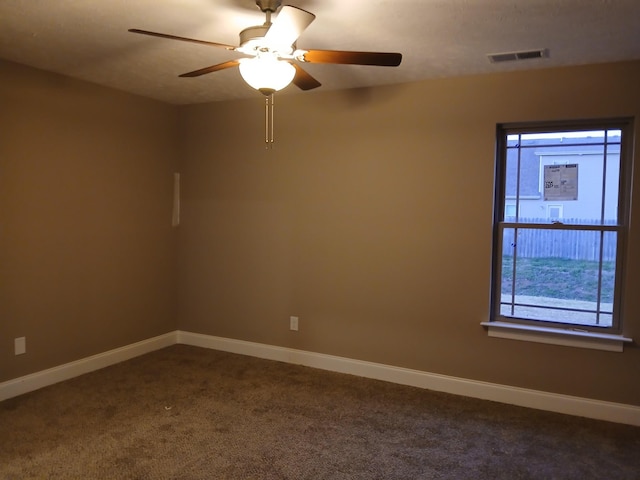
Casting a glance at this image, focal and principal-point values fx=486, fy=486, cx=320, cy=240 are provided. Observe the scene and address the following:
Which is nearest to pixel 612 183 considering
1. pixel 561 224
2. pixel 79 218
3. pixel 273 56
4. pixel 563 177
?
pixel 563 177

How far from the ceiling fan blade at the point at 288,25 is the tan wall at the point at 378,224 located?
1.37 m

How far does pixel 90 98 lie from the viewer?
3898 millimetres

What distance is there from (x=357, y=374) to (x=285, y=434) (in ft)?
3.79

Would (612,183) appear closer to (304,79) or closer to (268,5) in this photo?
(304,79)

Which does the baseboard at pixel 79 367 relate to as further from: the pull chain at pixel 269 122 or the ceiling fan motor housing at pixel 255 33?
the ceiling fan motor housing at pixel 255 33

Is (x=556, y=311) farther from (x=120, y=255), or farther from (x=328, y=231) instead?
(x=120, y=255)

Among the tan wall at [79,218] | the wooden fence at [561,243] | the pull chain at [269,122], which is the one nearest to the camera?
the wooden fence at [561,243]

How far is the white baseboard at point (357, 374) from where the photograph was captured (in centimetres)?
326

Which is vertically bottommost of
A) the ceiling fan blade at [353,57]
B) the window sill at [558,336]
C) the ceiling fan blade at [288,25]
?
the window sill at [558,336]

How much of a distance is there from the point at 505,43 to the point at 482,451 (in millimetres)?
2360

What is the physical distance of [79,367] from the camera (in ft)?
12.7

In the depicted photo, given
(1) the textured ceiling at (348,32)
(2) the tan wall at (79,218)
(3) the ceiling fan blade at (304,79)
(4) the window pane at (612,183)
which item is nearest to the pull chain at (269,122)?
(1) the textured ceiling at (348,32)

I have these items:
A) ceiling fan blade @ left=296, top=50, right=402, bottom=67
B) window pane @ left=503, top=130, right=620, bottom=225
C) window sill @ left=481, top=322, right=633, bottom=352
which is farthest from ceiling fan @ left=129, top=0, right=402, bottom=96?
window sill @ left=481, top=322, right=633, bottom=352

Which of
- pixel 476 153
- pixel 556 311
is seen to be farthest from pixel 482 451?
pixel 476 153
